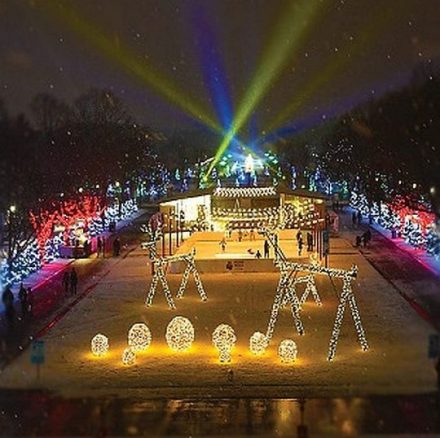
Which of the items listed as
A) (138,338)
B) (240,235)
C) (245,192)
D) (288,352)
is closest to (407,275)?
(240,235)

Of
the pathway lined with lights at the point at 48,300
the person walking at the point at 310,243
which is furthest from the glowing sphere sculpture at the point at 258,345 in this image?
the person walking at the point at 310,243

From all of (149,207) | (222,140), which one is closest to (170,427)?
(149,207)

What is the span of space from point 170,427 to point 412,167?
31.4 meters

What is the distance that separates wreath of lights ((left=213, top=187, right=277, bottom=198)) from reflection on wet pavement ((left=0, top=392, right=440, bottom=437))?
156ft

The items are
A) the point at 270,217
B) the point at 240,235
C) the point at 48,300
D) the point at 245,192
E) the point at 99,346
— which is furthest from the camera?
the point at 245,192

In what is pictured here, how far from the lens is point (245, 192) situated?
66.9 metres

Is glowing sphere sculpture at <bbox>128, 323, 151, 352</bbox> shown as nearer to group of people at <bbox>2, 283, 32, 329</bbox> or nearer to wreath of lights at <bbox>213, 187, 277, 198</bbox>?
group of people at <bbox>2, 283, 32, 329</bbox>

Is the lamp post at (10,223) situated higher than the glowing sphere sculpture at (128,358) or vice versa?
the lamp post at (10,223)

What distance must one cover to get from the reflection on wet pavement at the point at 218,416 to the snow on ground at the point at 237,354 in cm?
71

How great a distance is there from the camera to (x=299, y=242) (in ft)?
139

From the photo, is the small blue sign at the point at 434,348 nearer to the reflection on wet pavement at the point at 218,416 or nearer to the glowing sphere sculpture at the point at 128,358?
the reflection on wet pavement at the point at 218,416

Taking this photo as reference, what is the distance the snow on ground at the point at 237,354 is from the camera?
18955 mm

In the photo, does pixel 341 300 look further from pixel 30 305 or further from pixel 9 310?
pixel 30 305

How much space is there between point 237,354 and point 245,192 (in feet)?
Answer: 149
